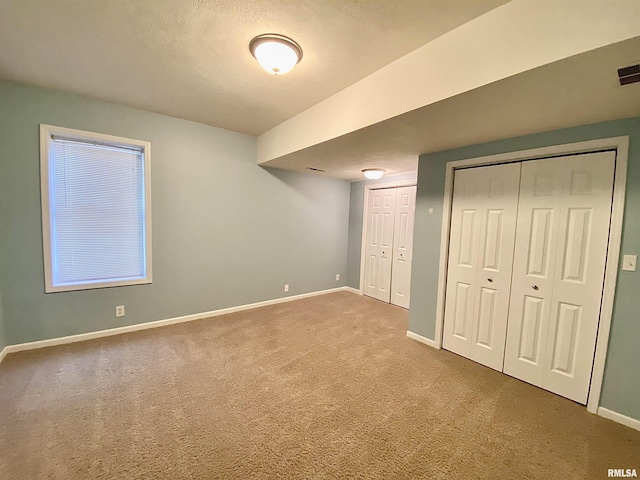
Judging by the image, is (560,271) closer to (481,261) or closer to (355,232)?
(481,261)

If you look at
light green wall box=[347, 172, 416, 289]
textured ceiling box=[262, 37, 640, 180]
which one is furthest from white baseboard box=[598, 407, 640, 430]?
light green wall box=[347, 172, 416, 289]

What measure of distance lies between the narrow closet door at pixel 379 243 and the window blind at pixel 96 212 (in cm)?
368

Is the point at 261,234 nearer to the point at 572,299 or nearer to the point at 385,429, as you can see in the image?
the point at 385,429

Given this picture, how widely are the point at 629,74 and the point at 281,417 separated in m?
2.90

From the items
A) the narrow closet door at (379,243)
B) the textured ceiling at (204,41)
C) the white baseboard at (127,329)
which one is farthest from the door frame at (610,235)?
the white baseboard at (127,329)

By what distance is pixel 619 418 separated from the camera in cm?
195

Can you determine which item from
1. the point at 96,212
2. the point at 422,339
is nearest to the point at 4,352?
the point at 96,212

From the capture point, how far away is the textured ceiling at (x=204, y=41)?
1521 millimetres

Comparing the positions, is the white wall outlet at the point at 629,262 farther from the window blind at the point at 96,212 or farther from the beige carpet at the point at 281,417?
the window blind at the point at 96,212

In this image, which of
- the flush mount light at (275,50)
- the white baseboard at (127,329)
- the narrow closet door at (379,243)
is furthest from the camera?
the narrow closet door at (379,243)

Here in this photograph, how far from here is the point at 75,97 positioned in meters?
2.74

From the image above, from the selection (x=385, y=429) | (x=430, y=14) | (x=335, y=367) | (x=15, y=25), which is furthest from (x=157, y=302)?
(x=430, y=14)

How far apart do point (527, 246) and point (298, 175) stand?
335 centimetres

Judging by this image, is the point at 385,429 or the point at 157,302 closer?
the point at 385,429
